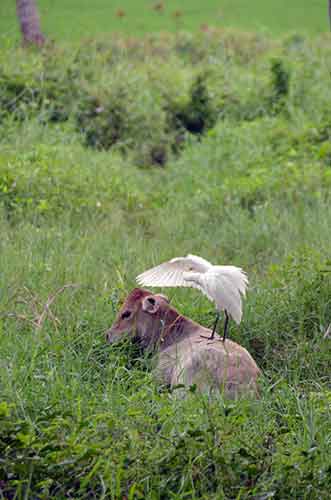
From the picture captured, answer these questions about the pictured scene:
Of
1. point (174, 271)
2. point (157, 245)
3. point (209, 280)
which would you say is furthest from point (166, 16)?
point (209, 280)

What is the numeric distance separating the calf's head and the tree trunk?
8.53 metres

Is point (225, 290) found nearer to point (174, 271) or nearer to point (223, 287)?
point (223, 287)

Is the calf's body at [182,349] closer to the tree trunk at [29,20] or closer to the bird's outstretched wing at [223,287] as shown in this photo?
the bird's outstretched wing at [223,287]

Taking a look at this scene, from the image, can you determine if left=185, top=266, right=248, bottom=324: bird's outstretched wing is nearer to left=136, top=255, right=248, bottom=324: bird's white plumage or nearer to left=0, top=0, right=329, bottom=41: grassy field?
left=136, top=255, right=248, bottom=324: bird's white plumage

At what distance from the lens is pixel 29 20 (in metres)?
12.4

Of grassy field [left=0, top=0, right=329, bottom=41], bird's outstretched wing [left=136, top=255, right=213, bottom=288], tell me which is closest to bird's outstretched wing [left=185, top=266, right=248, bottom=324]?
bird's outstretched wing [left=136, top=255, right=213, bottom=288]

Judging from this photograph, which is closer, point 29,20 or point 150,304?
point 150,304

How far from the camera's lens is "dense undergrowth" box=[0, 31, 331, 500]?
3.21 metres

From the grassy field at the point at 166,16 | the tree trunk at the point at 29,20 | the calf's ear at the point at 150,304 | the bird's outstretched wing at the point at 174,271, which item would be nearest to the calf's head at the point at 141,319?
the calf's ear at the point at 150,304

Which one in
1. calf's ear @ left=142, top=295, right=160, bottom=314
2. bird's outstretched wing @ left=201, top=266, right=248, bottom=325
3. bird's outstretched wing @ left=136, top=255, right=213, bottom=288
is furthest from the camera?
calf's ear @ left=142, top=295, right=160, bottom=314

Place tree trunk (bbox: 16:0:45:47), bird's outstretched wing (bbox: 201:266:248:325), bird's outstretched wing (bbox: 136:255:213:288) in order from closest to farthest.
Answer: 1. bird's outstretched wing (bbox: 201:266:248:325)
2. bird's outstretched wing (bbox: 136:255:213:288)
3. tree trunk (bbox: 16:0:45:47)

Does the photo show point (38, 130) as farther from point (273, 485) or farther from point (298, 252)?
point (273, 485)

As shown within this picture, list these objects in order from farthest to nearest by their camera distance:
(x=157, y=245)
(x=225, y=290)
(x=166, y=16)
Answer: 1. (x=166, y=16)
2. (x=157, y=245)
3. (x=225, y=290)

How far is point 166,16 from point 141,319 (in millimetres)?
11891
